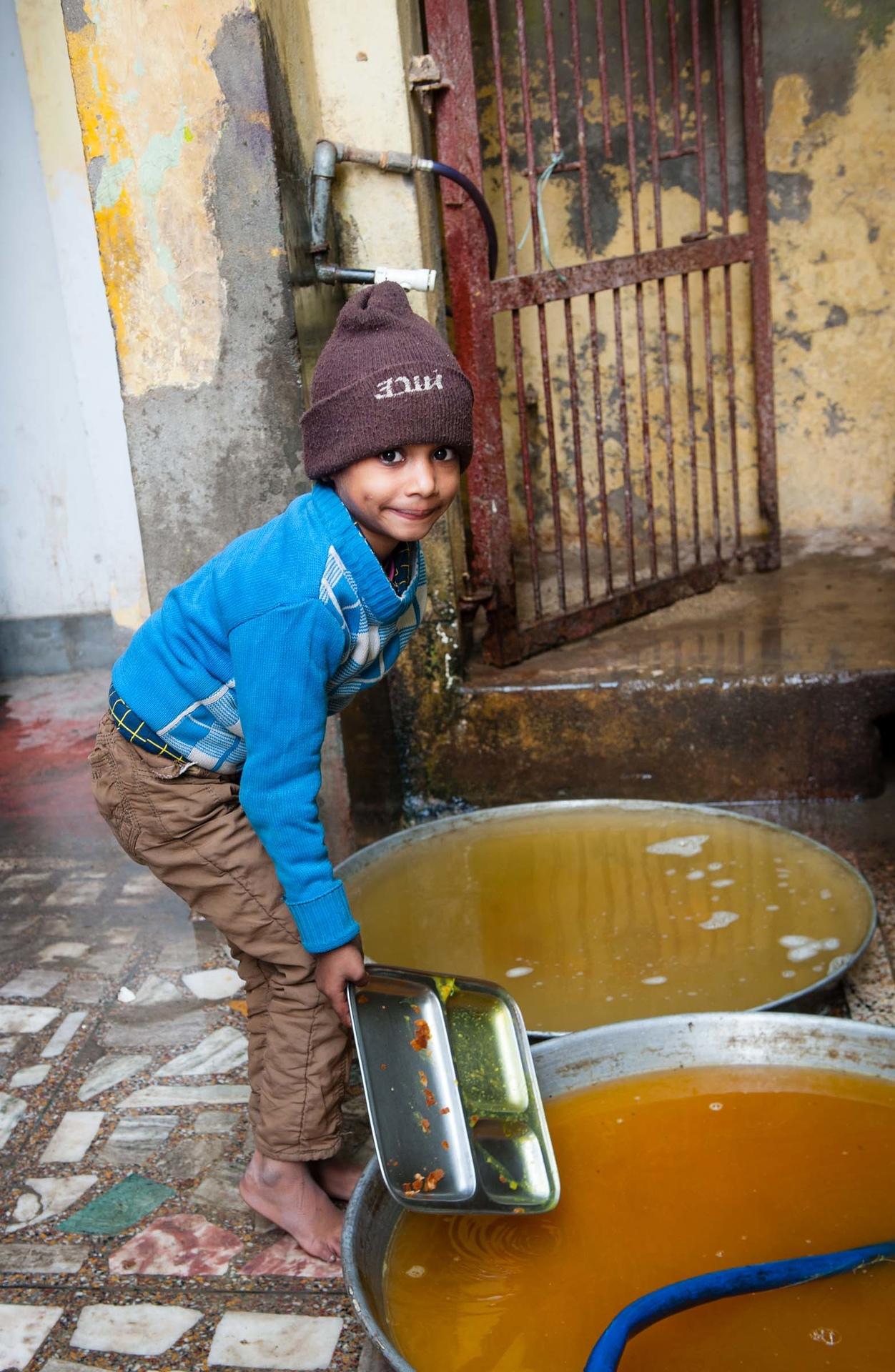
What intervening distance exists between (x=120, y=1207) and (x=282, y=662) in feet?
3.47

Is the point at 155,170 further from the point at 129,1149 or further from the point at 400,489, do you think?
the point at 129,1149

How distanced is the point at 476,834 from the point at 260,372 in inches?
49.3

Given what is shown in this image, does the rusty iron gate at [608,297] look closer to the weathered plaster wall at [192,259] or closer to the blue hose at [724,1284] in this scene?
the weathered plaster wall at [192,259]

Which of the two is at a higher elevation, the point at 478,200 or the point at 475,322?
the point at 478,200

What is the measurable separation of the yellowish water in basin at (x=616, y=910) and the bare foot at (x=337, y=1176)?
17.7 inches

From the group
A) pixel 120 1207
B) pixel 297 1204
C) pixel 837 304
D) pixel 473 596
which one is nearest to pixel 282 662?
pixel 297 1204

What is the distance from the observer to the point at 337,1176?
2.21 metres

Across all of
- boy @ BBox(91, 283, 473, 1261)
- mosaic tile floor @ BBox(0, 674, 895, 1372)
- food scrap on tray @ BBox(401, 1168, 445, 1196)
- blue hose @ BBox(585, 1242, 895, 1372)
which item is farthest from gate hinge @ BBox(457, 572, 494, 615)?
blue hose @ BBox(585, 1242, 895, 1372)

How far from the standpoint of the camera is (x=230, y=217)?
2.80 m

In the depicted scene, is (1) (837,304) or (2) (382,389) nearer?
(2) (382,389)

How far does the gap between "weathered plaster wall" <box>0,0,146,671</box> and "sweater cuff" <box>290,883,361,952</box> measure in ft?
7.92

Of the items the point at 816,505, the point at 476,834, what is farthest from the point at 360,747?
the point at 816,505

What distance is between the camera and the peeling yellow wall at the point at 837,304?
451cm

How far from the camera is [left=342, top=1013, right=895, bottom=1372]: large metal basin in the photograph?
2.01 meters
